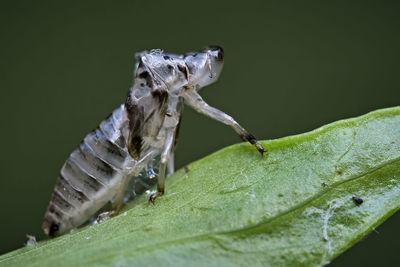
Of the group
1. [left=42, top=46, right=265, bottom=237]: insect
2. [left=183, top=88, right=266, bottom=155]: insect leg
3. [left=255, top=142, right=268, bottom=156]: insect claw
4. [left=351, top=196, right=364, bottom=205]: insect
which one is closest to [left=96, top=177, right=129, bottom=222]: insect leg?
[left=42, top=46, right=265, bottom=237]: insect

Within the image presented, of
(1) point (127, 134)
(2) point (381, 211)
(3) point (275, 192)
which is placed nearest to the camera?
(2) point (381, 211)

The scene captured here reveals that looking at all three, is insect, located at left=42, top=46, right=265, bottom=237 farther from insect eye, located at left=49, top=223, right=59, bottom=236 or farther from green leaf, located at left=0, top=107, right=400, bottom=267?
green leaf, located at left=0, top=107, right=400, bottom=267

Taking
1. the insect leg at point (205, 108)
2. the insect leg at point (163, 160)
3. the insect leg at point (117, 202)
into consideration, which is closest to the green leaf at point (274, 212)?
the insect leg at point (163, 160)

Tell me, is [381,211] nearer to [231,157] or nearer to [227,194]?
[227,194]

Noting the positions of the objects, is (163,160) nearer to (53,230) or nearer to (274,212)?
(53,230)

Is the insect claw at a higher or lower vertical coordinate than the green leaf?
higher

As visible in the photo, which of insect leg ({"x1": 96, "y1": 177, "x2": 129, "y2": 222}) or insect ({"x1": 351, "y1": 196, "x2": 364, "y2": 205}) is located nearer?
insect ({"x1": 351, "y1": 196, "x2": 364, "y2": 205})

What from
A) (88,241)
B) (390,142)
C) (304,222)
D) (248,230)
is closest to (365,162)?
(390,142)
